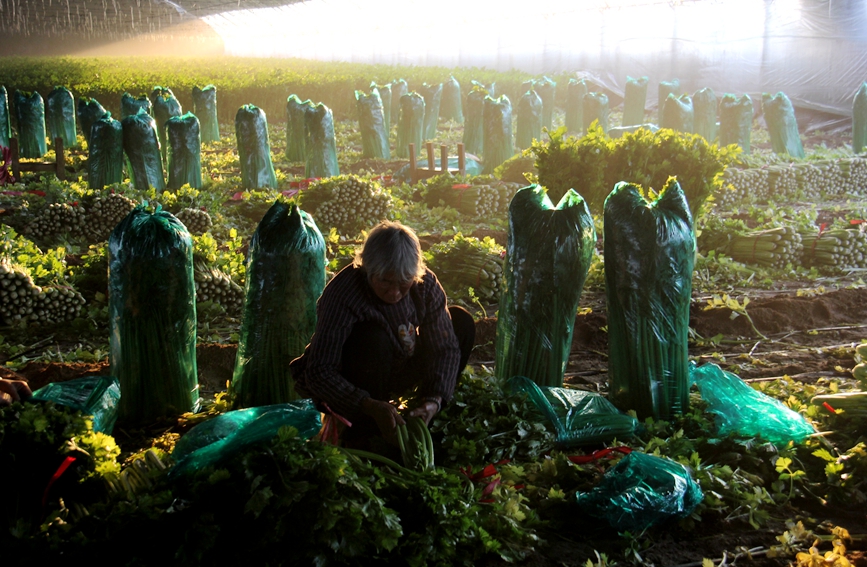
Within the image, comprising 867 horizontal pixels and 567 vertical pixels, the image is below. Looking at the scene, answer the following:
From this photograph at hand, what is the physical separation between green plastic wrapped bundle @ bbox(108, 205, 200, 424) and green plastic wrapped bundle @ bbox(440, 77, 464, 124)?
18.6m

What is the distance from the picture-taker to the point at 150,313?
372 cm

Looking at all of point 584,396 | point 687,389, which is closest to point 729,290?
point 687,389

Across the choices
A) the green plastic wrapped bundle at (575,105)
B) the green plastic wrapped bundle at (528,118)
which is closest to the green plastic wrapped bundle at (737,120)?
the green plastic wrapped bundle at (528,118)

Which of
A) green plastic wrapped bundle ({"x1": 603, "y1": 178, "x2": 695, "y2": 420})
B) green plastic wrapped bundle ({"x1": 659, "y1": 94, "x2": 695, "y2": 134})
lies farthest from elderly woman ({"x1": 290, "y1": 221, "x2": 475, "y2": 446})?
green plastic wrapped bundle ({"x1": 659, "y1": 94, "x2": 695, "y2": 134})

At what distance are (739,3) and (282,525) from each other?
2289cm

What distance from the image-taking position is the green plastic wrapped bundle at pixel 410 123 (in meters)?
14.9

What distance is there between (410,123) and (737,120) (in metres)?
6.53

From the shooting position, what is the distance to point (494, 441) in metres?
3.48

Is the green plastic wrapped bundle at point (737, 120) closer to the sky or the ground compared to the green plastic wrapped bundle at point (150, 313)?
closer to the sky

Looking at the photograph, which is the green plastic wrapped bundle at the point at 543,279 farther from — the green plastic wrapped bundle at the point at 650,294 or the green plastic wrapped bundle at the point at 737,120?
the green plastic wrapped bundle at the point at 737,120

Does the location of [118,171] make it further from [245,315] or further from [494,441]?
[494,441]

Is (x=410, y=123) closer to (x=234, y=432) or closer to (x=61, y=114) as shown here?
(x=61, y=114)

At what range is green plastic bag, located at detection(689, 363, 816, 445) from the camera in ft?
11.4

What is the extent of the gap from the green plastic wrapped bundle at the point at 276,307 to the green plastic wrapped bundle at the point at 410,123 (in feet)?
37.1
